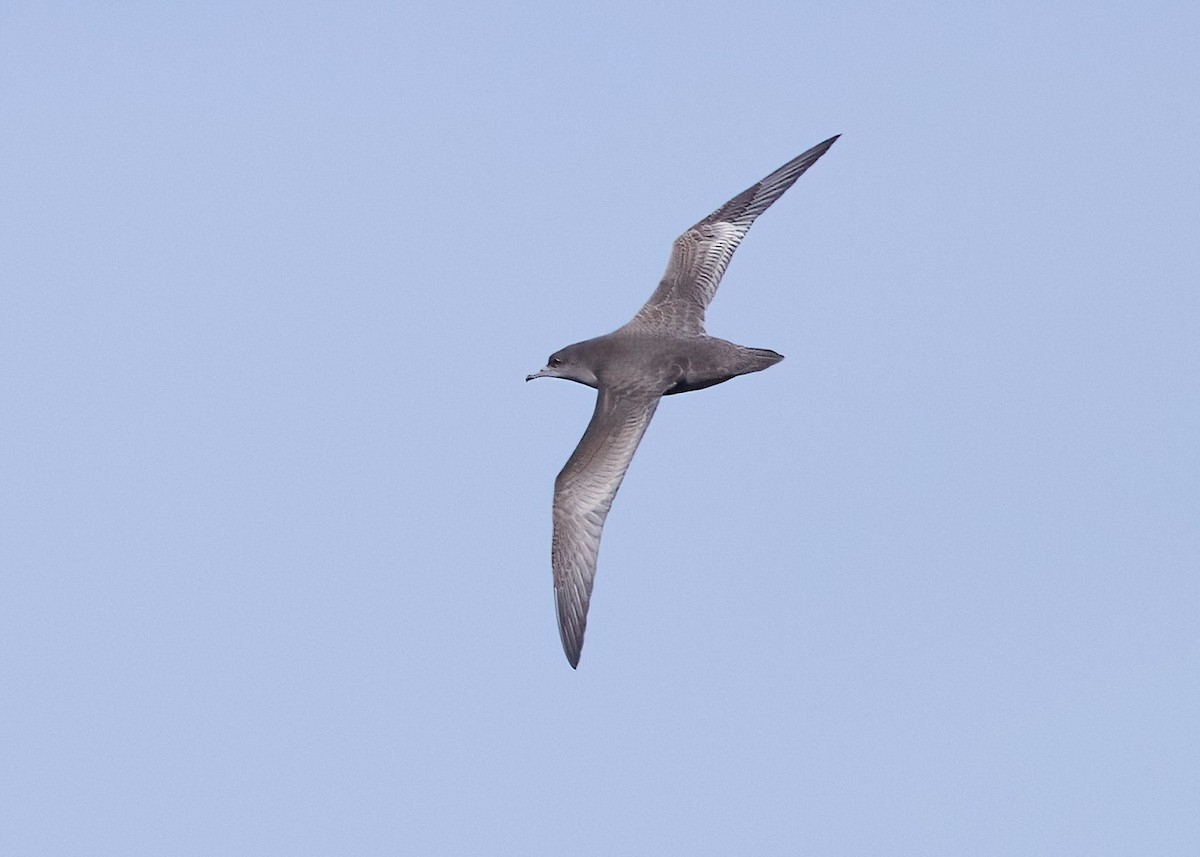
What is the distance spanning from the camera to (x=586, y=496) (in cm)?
2225

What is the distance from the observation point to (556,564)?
22172mm

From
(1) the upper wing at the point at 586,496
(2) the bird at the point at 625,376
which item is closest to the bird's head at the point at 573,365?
(2) the bird at the point at 625,376

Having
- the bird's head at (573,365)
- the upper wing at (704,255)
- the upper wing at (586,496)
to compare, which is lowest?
the upper wing at (586,496)

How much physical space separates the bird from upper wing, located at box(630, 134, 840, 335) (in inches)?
0.8

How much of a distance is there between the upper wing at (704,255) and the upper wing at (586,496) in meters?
1.81

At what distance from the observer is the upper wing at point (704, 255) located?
2455 cm

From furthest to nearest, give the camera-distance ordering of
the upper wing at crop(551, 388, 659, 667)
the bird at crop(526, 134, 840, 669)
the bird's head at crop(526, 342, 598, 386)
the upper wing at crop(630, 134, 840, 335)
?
the upper wing at crop(630, 134, 840, 335) → the bird's head at crop(526, 342, 598, 386) → the bird at crop(526, 134, 840, 669) → the upper wing at crop(551, 388, 659, 667)

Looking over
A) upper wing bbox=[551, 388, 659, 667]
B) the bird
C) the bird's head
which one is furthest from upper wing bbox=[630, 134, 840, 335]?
upper wing bbox=[551, 388, 659, 667]

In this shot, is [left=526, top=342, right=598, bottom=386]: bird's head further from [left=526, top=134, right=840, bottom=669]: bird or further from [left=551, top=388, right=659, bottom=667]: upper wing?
[left=551, top=388, right=659, bottom=667]: upper wing

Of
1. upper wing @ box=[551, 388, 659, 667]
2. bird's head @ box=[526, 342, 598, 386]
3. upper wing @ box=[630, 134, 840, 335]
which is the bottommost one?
upper wing @ box=[551, 388, 659, 667]

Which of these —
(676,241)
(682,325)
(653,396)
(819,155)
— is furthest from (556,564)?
(819,155)

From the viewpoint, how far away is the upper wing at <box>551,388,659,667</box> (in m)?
21.9

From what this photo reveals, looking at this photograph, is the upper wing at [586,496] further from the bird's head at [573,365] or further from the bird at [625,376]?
the bird's head at [573,365]

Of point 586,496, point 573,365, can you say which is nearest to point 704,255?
point 573,365
